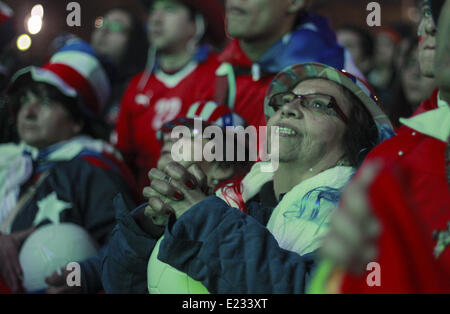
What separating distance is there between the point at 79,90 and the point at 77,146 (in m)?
0.39

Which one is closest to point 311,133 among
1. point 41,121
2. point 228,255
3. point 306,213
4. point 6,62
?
point 306,213

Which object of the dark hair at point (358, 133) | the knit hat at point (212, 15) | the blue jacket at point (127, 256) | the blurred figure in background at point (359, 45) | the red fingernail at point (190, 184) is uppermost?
the knit hat at point (212, 15)

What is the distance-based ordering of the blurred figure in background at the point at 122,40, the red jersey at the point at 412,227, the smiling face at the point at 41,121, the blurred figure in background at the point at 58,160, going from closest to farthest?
the red jersey at the point at 412,227, the blurred figure in background at the point at 58,160, the smiling face at the point at 41,121, the blurred figure in background at the point at 122,40

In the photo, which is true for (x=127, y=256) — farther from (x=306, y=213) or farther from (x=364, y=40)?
(x=364, y=40)

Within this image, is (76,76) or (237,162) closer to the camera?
(237,162)

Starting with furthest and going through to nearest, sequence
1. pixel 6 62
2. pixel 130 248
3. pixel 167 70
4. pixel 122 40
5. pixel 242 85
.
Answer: pixel 122 40 → pixel 167 70 → pixel 6 62 → pixel 242 85 → pixel 130 248

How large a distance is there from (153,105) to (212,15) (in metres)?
0.76

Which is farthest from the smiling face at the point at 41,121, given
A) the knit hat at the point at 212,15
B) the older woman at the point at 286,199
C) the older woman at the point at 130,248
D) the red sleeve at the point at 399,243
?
the red sleeve at the point at 399,243

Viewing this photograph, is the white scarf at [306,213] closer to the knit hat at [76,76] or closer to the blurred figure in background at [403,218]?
the blurred figure in background at [403,218]

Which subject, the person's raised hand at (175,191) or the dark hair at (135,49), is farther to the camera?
the dark hair at (135,49)

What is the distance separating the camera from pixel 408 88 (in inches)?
155

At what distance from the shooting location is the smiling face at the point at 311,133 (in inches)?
83.6
